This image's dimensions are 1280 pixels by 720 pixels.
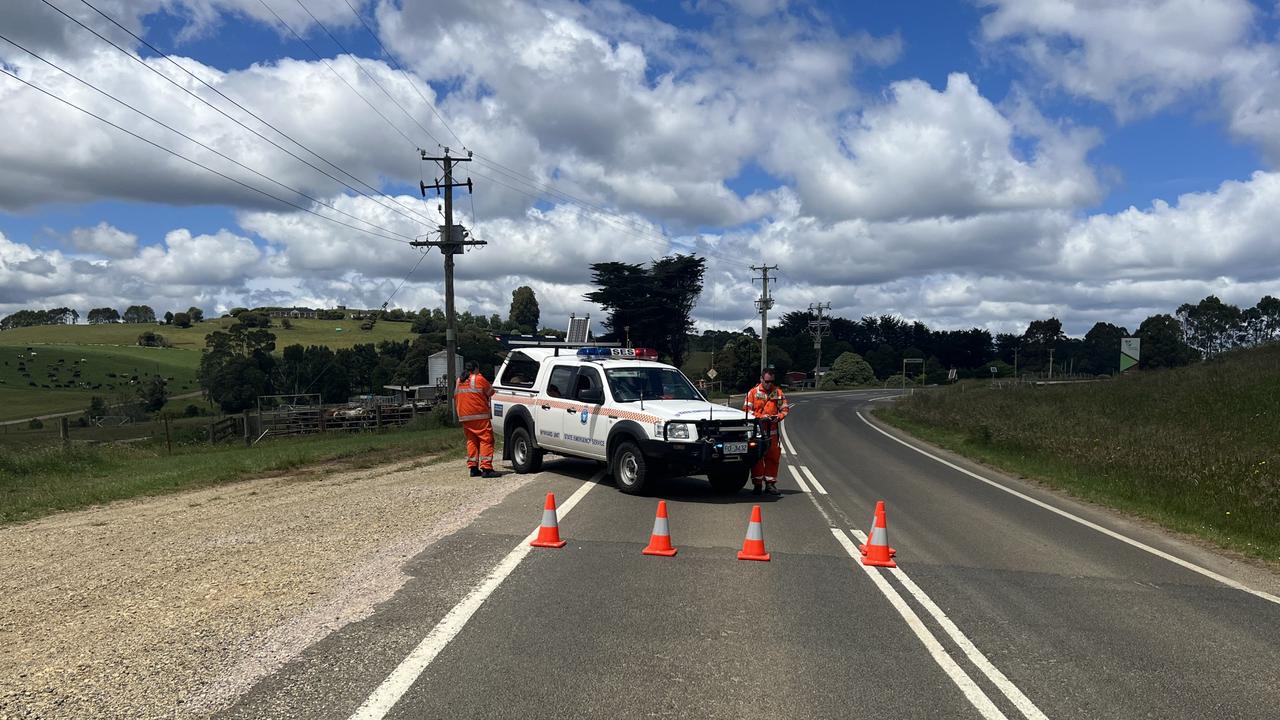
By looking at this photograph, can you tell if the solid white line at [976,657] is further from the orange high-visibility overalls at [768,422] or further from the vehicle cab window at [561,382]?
the vehicle cab window at [561,382]

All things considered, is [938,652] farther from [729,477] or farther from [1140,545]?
[729,477]

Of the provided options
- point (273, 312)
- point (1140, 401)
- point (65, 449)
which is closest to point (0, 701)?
point (65, 449)

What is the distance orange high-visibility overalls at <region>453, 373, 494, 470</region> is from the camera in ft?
47.0

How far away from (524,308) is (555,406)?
119m

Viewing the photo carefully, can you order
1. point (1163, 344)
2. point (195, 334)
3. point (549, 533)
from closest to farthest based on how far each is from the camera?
point (549, 533) < point (1163, 344) < point (195, 334)

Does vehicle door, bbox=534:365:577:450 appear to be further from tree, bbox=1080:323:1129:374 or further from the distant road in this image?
tree, bbox=1080:323:1129:374

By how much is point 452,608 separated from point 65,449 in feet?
61.0

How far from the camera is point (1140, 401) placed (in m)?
29.9

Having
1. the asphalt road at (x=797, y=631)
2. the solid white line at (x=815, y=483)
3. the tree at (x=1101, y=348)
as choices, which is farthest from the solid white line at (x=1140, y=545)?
the tree at (x=1101, y=348)

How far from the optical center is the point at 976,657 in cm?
547

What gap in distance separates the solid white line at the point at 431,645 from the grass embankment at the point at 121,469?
8154mm

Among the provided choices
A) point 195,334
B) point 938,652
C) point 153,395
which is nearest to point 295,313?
point 195,334

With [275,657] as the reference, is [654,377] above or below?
above

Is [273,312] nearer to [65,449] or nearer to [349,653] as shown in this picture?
[65,449]
